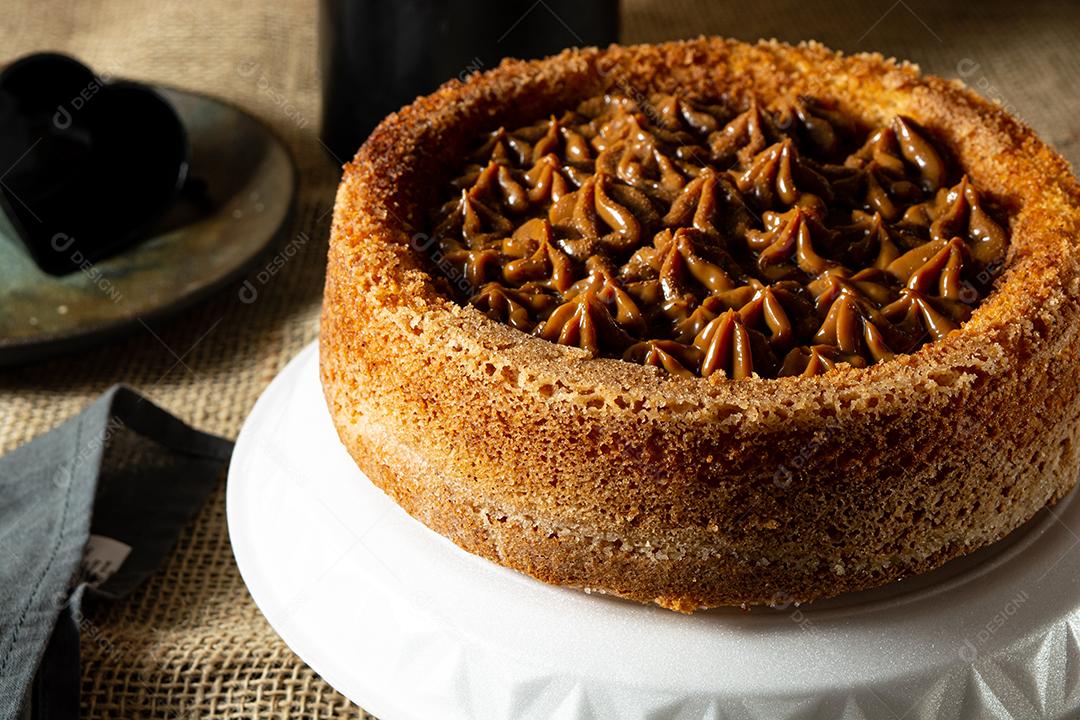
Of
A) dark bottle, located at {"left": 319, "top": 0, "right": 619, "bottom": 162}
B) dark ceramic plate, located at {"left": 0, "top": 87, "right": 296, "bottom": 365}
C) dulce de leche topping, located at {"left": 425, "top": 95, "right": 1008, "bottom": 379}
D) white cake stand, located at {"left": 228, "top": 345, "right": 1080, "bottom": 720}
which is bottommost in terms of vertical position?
dark ceramic plate, located at {"left": 0, "top": 87, "right": 296, "bottom": 365}

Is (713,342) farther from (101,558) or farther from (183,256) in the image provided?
(183,256)

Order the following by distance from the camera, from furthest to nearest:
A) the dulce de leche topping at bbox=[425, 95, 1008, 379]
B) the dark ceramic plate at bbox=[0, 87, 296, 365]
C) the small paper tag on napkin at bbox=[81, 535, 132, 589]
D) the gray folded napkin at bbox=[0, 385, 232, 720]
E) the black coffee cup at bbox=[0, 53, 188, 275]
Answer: the black coffee cup at bbox=[0, 53, 188, 275]
the dark ceramic plate at bbox=[0, 87, 296, 365]
the small paper tag on napkin at bbox=[81, 535, 132, 589]
the gray folded napkin at bbox=[0, 385, 232, 720]
the dulce de leche topping at bbox=[425, 95, 1008, 379]

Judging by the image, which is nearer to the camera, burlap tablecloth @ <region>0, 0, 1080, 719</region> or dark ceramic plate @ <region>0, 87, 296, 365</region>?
burlap tablecloth @ <region>0, 0, 1080, 719</region>

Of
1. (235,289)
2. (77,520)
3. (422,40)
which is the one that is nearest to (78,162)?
(235,289)

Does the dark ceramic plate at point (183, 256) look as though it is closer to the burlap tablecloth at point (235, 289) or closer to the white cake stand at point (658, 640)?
the burlap tablecloth at point (235, 289)

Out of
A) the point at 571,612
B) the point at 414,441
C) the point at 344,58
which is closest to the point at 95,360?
the point at 344,58

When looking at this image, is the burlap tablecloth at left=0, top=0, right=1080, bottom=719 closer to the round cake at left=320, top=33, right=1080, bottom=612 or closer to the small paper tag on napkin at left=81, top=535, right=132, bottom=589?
the small paper tag on napkin at left=81, top=535, right=132, bottom=589

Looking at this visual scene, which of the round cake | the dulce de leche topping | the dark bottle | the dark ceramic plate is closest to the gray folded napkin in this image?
the dark ceramic plate
